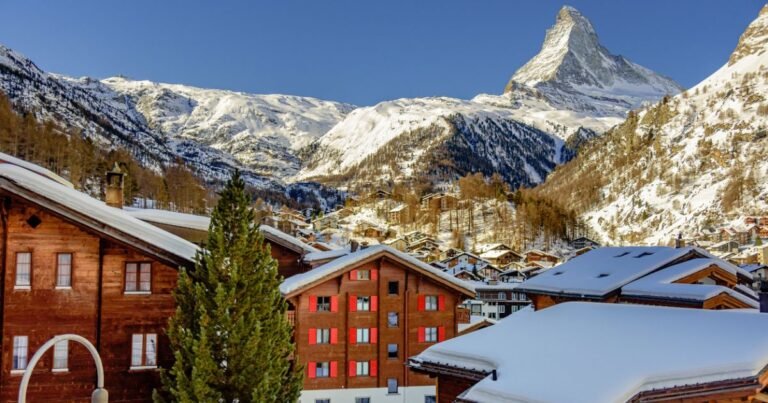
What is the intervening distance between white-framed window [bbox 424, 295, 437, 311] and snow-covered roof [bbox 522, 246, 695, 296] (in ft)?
19.7

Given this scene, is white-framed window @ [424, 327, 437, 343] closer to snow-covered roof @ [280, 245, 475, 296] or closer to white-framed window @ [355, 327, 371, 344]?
snow-covered roof @ [280, 245, 475, 296]

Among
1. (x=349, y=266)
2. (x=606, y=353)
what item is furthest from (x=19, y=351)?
(x=349, y=266)

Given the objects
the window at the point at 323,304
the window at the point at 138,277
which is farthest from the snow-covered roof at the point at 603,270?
the window at the point at 138,277

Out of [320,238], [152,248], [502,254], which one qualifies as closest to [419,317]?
[152,248]

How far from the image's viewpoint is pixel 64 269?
2148cm

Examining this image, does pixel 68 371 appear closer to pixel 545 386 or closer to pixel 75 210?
pixel 75 210

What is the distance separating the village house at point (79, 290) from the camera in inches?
816

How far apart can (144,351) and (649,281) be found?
833 inches

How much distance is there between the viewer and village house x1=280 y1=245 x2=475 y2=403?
1437 inches

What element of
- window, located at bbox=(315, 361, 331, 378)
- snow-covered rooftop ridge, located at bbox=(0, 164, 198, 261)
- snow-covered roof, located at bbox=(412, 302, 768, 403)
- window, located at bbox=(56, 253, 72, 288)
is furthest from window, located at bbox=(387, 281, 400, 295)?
snow-covered roof, located at bbox=(412, 302, 768, 403)

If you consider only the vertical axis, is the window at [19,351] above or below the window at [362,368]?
above

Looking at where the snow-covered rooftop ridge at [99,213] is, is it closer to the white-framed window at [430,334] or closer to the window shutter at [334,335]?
the window shutter at [334,335]

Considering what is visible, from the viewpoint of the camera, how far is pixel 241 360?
1662cm

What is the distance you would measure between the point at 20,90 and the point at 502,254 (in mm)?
152987
